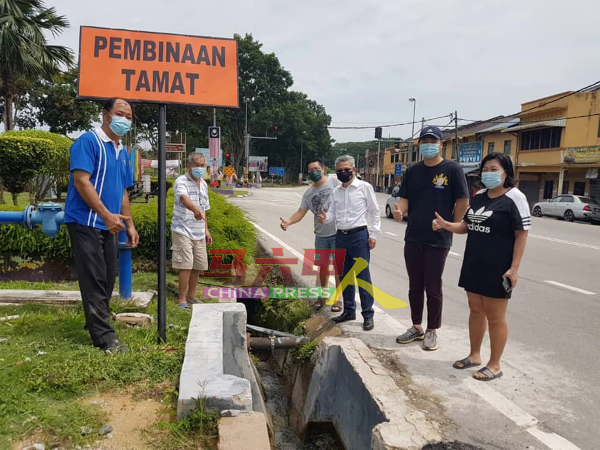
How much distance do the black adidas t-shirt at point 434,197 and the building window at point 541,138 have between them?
90.6 feet

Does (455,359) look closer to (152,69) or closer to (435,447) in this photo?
(435,447)

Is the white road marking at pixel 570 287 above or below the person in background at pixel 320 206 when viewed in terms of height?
below

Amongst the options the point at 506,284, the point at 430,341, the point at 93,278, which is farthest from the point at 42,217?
the point at 506,284

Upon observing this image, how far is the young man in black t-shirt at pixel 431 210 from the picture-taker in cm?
394

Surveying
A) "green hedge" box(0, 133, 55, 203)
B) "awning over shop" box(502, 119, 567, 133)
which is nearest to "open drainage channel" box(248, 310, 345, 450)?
"green hedge" box(0, 133, 55, 203)

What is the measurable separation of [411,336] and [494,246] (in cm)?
132

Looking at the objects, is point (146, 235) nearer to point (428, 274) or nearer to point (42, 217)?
point (42, 217)

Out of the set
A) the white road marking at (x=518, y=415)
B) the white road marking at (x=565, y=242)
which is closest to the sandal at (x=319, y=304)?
the white road marking at (x=518, y=415)

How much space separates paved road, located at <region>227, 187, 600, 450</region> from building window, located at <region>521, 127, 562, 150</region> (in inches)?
902

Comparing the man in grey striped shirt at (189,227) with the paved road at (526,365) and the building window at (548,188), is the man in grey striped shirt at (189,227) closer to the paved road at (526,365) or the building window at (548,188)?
the paved road at (526,365)

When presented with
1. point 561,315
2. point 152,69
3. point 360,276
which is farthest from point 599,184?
point 152,69

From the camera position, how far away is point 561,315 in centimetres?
560

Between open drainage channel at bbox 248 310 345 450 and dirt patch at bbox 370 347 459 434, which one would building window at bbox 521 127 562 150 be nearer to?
open drainage channel at bbox 248 310 345 450

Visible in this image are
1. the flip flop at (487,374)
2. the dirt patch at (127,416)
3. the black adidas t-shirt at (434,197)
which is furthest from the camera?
the black adidas t-shirt at (434,197)
